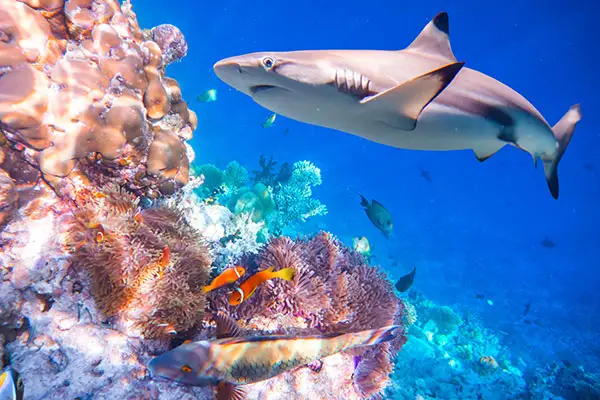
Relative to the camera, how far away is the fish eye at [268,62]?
197 cm

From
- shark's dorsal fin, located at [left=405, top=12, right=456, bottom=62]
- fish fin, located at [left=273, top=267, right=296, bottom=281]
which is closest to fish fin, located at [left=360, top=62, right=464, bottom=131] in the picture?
shark's dorsal fin, located at [left=405, top=12, right=456, bottom=62]

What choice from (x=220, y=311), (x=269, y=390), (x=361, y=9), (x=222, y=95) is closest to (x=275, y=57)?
(x=220, y=311)

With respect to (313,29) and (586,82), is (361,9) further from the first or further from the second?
(586,82)

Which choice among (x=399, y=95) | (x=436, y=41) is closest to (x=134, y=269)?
(x=399, y=95)

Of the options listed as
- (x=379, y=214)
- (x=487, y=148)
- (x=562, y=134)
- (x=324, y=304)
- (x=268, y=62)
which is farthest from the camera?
(x=379, y=214)

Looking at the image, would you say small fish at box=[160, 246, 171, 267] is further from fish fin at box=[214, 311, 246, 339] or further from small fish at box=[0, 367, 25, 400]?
small fish at box=[0, 367, 25, 400]

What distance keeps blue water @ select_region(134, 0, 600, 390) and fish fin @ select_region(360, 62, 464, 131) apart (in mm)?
18441

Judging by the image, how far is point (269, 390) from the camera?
2.60m

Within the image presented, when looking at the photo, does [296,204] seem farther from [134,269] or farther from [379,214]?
[134,269]

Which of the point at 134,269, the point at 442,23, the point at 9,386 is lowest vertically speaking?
the point at 9,386

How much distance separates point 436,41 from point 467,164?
83388mm

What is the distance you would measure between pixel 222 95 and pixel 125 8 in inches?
3087

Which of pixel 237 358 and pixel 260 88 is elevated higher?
pixel 260 88

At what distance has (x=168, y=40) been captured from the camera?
4.27 m
